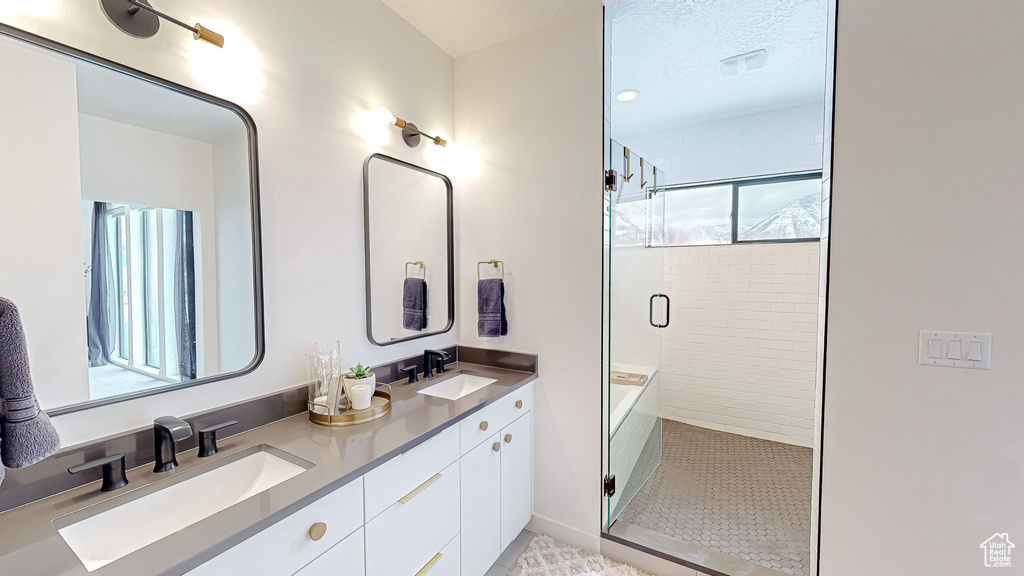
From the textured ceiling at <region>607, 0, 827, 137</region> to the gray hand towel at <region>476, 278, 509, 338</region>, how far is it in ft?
3.81

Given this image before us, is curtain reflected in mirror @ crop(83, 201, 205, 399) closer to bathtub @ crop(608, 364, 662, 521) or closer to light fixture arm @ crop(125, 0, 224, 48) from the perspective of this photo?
light fixture arm @ crop(125, 0, 224, 48)

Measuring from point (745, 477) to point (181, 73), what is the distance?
347 centimetres

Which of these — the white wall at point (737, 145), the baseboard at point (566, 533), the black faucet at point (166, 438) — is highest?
the white wall at point (737, 145)

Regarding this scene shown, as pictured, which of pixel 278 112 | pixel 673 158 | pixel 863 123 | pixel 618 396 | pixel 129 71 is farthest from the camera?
pixel 673 158

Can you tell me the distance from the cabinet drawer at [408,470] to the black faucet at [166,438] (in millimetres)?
507

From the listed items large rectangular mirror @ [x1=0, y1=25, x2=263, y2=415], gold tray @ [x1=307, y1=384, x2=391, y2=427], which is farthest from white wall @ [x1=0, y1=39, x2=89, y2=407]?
gold tray @ [x1=307, y1=384, x2=391, y2=427]

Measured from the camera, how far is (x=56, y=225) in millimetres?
988

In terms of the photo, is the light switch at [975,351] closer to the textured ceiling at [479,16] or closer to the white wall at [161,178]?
the textured ceiling at [479,16]

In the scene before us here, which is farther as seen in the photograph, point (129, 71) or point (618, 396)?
point (618, 396)

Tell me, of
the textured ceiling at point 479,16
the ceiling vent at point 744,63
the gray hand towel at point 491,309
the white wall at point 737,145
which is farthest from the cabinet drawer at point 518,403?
the white wall at point 737,145

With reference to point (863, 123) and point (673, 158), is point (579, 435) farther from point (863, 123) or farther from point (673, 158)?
point (673, 158)

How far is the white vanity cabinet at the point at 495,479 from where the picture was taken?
5.34 ft

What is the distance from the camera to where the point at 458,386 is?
210cm

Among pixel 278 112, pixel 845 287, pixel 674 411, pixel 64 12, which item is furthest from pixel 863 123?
pixel 674 411
